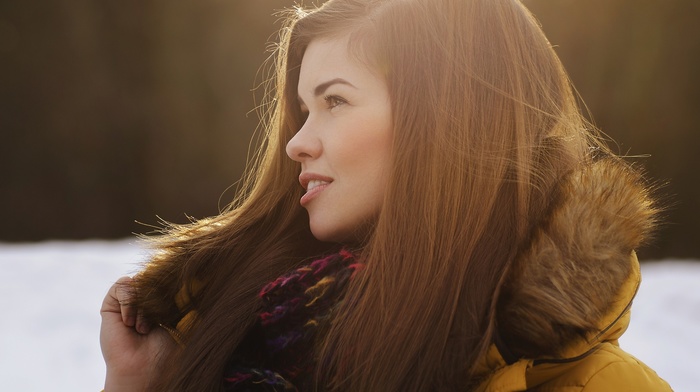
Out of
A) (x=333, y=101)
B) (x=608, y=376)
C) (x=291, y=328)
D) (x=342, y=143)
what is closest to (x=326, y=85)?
(x=333, y=101)

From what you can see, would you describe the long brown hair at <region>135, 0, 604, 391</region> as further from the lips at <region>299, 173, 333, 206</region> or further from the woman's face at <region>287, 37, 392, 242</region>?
the lips at <region>299, 173, 333, 206</region>

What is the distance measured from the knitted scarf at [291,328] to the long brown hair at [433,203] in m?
0.04

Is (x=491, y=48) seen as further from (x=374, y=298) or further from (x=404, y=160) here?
(x=374, y=298)

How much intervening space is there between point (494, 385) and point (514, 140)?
1.66 ft

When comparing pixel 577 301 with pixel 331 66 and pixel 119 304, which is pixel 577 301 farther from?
pixel 119 304

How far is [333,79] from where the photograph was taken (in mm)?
1399

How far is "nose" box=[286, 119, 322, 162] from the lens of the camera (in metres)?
1.41

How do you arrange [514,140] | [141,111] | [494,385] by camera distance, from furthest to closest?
[141,111]
[514,140]
[494,385]

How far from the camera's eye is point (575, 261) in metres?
1.09

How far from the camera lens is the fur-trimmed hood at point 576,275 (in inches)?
40.8

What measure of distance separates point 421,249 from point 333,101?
0.40m

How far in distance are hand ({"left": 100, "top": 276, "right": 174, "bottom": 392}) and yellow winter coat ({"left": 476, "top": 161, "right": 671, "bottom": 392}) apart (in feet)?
2.44

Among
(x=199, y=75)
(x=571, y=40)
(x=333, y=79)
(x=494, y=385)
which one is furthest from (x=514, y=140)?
(x=199, y=75)

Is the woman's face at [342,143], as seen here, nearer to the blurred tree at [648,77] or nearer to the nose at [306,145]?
the nose at [306,145]
